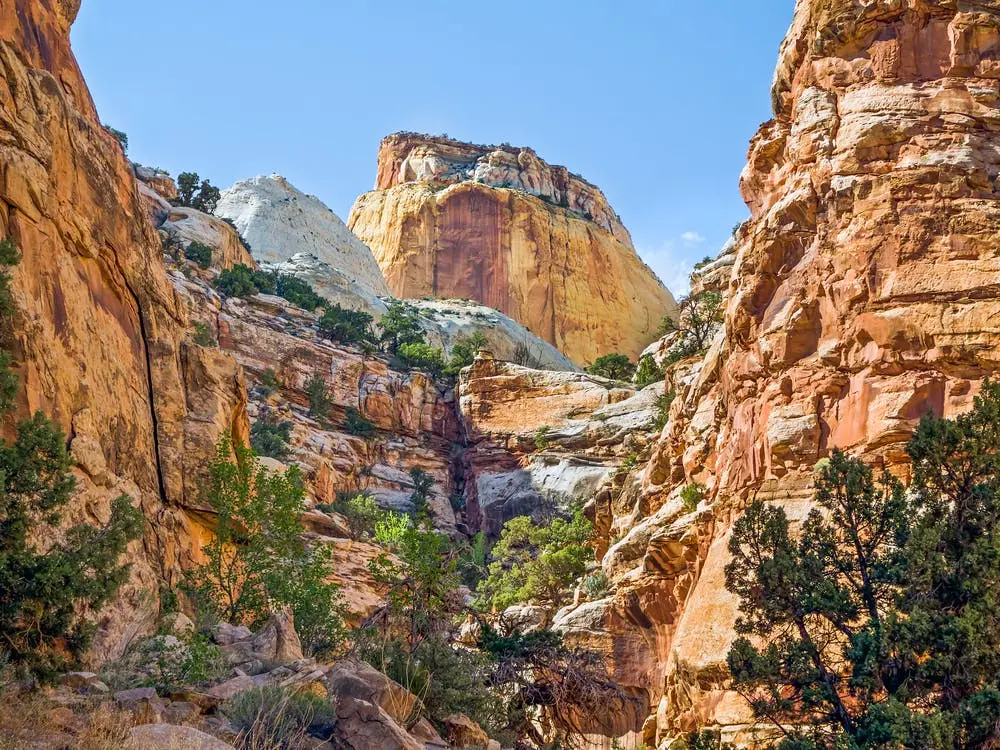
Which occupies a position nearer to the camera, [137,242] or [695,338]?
[137,242]

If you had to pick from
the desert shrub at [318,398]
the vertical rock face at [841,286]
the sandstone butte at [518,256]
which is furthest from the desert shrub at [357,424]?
the sandstone butte at [518,256]

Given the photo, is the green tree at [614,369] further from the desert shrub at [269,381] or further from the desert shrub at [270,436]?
the desert shrub at [270,436]

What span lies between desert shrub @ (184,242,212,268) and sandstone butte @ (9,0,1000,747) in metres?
26.2

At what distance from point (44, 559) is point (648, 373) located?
46.1 m

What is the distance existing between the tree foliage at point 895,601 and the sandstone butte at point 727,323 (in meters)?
6.01

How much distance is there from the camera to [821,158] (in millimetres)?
28781

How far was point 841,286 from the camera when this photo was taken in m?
26.7

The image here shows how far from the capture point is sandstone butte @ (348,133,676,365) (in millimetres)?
98688

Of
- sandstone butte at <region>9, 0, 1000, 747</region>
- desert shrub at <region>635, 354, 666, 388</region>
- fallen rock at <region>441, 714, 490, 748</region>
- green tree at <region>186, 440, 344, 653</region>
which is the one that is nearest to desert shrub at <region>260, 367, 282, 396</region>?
sandstone butte at <region>9, 0, 1000, 747</region>

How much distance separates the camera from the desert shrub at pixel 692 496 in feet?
101

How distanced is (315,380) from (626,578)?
94.7ft

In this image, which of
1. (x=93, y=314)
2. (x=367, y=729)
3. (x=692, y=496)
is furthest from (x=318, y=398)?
(x=367, y=729)

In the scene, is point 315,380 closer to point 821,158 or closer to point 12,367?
point 821,158

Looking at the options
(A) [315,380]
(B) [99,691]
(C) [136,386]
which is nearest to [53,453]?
(B) [99,691]
